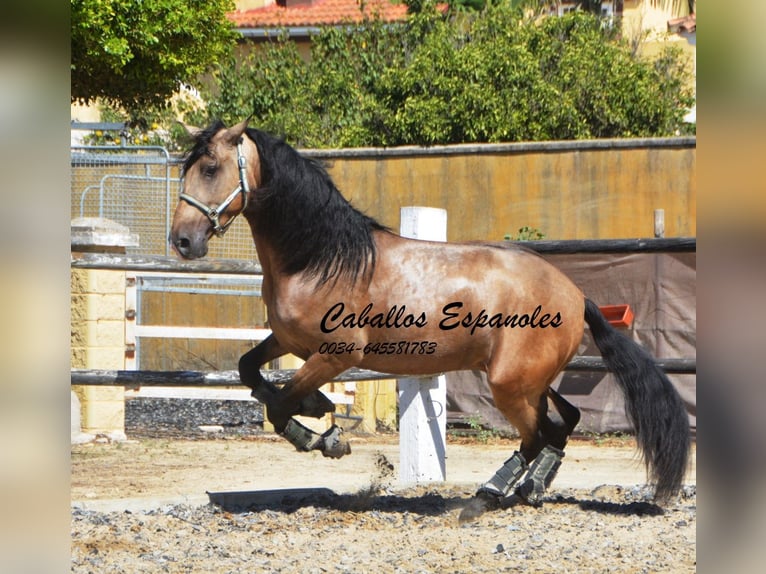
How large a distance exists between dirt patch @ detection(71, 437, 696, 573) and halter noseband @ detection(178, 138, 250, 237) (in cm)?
126

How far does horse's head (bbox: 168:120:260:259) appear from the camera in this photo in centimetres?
361

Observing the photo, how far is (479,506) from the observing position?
162 inches

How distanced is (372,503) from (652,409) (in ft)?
4.60

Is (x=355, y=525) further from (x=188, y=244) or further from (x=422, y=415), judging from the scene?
(x=188, y=244)

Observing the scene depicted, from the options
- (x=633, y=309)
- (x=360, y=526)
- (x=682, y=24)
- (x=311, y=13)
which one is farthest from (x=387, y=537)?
(x=682, y=24)

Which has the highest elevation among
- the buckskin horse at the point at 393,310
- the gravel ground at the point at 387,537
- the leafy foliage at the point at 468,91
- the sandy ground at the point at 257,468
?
the leafy foliage at the point at 468,91

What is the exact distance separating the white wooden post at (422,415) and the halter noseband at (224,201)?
1399mm

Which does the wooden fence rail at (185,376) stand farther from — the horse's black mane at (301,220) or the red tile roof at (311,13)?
the red tile roof at (311,13)

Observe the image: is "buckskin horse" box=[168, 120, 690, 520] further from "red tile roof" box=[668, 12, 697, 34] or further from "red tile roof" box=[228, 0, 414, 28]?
"red tile roof" box=[668, 12, 697, 34]

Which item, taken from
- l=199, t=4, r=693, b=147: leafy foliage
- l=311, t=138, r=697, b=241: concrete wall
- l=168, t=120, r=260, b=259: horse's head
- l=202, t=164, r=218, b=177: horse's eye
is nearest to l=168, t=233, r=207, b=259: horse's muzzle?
l=168, t=120, r=260, b=259: horse's head

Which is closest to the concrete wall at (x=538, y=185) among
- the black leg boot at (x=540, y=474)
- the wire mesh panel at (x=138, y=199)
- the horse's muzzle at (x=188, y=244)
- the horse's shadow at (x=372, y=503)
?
the wire mesh panel at (x=138, y=199)

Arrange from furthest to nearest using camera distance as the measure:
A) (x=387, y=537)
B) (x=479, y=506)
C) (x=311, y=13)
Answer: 1. (x=311, y=13)
2. (x=479, y=506)
3. (x=387, y=537)

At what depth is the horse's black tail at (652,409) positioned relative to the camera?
4.05m
